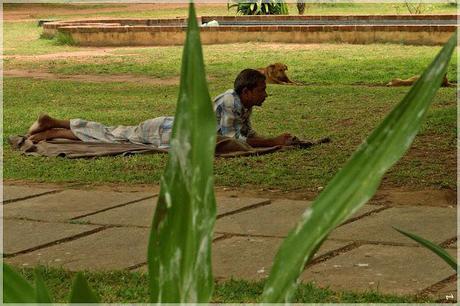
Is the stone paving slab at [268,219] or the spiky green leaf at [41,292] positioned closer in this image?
the spiky green leaf at [41,292]

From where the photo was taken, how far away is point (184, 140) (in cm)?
125

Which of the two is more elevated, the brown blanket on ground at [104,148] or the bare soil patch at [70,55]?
the brown blanket on ground at [104,148]

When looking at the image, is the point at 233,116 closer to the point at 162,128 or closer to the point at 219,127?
the point at 219,127

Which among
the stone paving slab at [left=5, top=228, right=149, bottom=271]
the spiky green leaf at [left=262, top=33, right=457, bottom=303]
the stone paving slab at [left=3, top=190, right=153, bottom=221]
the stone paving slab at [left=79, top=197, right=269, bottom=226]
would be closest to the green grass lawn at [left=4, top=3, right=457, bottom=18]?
the stone paving slab at [left=3, top=190, right=153, bottom=221]

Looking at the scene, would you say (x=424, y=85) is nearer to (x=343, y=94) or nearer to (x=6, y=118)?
(x=6, y=118)

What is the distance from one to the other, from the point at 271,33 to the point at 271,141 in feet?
31.1

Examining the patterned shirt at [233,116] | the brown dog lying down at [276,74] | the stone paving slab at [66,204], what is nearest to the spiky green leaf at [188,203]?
the stone paving slab at [66,204]

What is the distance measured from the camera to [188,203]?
125 centimetres

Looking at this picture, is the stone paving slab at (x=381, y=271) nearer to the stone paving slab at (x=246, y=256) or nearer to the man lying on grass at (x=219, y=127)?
the stone paving slab at (x=246, y=256)

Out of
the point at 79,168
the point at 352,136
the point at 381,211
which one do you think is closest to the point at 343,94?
the point at 352,136

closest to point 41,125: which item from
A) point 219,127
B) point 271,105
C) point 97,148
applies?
point 97,148

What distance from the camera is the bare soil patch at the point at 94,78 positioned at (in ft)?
39.6

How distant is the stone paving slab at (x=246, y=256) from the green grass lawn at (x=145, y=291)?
0.51 ft

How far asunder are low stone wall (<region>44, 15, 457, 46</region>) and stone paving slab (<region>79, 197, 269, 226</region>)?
33.6 feet
